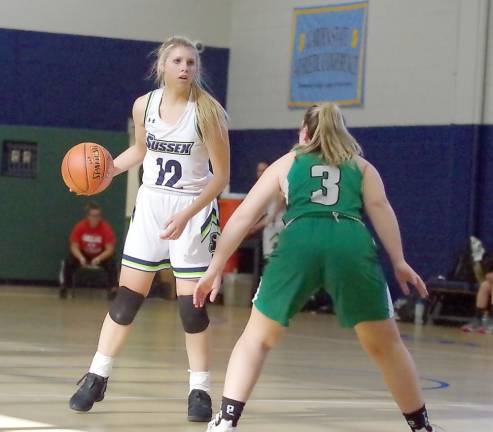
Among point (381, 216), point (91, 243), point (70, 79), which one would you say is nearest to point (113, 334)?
point (381, 216)

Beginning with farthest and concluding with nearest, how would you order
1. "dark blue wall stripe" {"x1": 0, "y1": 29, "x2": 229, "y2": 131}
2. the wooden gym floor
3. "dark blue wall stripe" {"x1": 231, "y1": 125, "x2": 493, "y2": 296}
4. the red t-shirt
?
"dark blue wall stripe" {"x1": 0, "y1": 29, "x2": 229, "y2": 131} < the red t-shirt < "dark blue wall stripe" {"x1": 231, "y1": 125, "x2": 493, "y2": 296} < the wooden gym floor

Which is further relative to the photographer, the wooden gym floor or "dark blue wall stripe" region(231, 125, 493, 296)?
"dark blue wall stripe" region(231, 125, 493, 296)

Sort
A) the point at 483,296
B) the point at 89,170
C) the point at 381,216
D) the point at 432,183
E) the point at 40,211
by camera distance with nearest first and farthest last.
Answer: the point at 381,216, the point at 89,170, the point at 483,296, the point at 432,183, the point at 40,211

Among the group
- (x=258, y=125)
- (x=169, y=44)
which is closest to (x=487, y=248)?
(x=258, y=125)

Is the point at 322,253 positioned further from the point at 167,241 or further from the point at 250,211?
the point at 167,241

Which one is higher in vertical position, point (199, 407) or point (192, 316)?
point (192, 316)

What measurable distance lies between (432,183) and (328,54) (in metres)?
2.44

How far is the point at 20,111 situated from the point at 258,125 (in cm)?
332

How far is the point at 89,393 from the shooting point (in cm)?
564

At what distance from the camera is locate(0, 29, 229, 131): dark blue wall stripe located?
16.8 meters

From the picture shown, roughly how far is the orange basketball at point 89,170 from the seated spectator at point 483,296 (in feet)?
26.3

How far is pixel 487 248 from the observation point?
46.8ft

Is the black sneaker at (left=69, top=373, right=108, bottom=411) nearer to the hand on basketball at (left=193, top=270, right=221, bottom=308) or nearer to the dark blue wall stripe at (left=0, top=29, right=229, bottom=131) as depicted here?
the hand on basketball at (left=193, top=270, right=221, bottom=308)

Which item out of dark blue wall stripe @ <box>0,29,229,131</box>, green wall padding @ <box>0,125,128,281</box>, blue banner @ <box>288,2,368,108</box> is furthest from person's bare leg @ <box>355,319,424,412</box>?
dark blue wall stripe @ <box>0,29,229,131</box>
